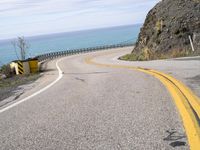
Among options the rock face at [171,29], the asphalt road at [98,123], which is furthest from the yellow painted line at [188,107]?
the rock face at [171,29]

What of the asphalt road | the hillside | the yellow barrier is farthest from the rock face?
the asphalt road

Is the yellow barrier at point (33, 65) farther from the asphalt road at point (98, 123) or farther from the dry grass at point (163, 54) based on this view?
the asphalt road at point (98, 123)

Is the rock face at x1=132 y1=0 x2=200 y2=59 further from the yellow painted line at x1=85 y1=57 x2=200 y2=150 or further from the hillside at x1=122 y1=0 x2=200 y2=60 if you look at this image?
the yellow painted line at x1=85 y1=57 x2=200 y2=150

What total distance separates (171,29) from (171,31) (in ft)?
0.83

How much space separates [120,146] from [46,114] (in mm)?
3336

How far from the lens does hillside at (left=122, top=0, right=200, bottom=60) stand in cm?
2905

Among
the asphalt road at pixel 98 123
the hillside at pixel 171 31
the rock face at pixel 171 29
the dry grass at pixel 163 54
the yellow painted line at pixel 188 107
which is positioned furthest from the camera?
the rock face at pixel 171 29

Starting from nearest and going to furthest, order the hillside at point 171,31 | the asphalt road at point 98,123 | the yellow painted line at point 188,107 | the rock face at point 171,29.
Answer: the yellow painted line at point 188,107, the asphalt road at point 98,123, the hillside at point 171,31, the rock face at point 171,29

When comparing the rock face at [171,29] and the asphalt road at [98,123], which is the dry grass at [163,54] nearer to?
the rock face at [171,29]

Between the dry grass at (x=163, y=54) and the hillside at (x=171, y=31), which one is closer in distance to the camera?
the dry grass at (x=163, y=54)

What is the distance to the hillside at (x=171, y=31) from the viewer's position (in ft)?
95.3

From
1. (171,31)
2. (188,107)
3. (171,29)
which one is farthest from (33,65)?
(188,107)

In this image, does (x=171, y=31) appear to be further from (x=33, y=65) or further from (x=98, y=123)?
(x=98, y=123)

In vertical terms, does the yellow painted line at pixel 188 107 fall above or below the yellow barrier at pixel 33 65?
above
